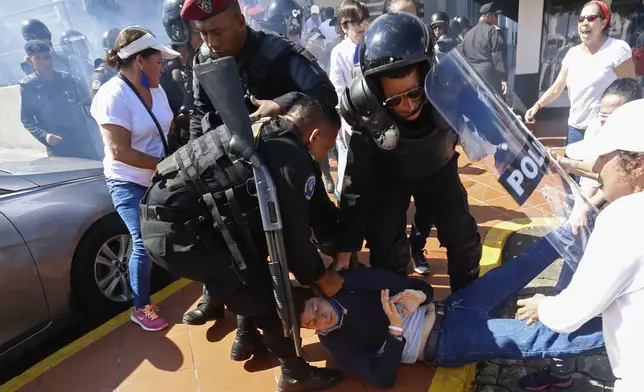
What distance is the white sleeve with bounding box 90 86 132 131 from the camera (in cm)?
244

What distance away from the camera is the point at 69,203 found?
2.77 meters

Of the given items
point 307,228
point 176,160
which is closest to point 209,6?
point 176,160

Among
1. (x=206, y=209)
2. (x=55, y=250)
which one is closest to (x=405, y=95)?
Result: (x=206, y=209)

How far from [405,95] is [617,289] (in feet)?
3.27

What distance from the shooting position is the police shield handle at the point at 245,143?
5.34ft

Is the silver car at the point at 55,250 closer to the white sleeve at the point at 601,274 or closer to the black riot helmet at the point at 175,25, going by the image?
the black riot helmet at the point at 175,25

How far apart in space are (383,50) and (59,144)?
4.30 metres

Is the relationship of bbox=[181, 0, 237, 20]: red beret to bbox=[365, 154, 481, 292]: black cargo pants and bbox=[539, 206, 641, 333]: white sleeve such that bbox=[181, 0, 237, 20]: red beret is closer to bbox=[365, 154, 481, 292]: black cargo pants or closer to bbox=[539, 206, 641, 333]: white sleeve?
bbox=[365, 154, 481, 292]: black cargo pants

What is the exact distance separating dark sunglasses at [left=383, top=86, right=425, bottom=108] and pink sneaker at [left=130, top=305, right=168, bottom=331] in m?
1.85

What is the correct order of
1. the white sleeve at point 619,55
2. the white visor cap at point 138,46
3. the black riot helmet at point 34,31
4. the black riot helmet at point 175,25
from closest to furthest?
the white visor cap at point 138,46
the white sleeve at point 619,55
the black riot helmet at point 175,25
the black riot helmet at point 34,31

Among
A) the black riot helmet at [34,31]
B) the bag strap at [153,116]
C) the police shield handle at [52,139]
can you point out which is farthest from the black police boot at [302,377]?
the black riot helmet at [34,31]

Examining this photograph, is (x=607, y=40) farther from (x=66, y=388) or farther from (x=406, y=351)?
(x=66, y=388)

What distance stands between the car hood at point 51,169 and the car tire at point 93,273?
1.23ft

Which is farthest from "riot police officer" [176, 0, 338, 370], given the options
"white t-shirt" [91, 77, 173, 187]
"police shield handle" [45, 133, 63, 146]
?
"police shield handle" [45, 133, 63, 146]
